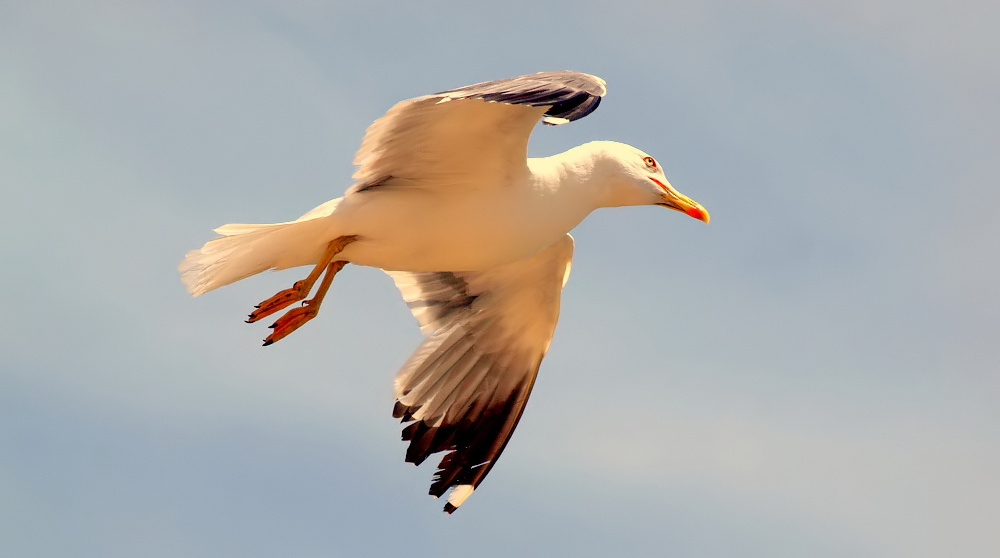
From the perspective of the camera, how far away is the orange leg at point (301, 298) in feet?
30.3

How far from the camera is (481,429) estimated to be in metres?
10.9

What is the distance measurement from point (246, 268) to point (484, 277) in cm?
231

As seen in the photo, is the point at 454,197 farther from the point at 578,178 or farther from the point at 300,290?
the point at 300,290

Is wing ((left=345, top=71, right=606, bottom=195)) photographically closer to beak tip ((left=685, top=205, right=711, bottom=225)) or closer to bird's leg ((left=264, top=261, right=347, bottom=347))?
bird's leg ((left=264, top=261, right=347, bottom=347))

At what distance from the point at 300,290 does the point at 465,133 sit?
1524mm

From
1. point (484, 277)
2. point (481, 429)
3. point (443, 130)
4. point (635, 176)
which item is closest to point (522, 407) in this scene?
point (481, 429)

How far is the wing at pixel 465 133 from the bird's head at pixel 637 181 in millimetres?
765

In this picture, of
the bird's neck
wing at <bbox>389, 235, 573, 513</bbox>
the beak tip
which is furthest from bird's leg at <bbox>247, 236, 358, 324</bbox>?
the beak tip

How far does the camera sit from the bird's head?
9.60 meters

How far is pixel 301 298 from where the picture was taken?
936cm

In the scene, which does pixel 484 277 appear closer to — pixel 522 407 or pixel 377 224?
pixel 522 407

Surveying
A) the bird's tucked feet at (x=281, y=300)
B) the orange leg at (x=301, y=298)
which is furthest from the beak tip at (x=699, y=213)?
the bird's tucked feet at (x=281, y=300)

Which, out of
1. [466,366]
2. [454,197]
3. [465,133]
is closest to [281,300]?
[454,197]

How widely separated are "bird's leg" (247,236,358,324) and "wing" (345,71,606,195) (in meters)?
0.36
